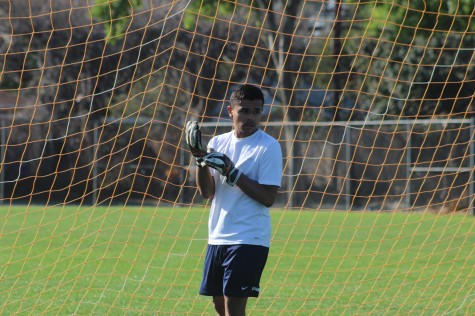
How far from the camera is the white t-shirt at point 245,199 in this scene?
15.8ft

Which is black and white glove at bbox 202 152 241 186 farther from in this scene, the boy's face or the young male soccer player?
the boy's face

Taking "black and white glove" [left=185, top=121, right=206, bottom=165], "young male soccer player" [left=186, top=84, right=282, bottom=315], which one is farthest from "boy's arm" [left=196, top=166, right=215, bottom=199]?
"black and white glove" [left=185, top=121, right=206, bottom=165]

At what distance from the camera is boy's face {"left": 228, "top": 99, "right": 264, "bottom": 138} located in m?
4.84

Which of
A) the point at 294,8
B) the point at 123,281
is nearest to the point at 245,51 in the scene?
the point at 294,8

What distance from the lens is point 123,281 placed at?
336 inches

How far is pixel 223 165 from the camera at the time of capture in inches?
183

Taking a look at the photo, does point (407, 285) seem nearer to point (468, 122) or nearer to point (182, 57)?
point (468, 122)

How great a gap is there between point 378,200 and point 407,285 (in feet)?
36.9

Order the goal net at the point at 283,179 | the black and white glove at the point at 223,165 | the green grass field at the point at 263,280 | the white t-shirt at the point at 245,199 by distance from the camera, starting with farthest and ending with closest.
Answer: the goal net at the point at 283,179
the green grass field at the point at 263,280
the white t-shirt at the point at 245,199
the black and white glove at the point at 223,165

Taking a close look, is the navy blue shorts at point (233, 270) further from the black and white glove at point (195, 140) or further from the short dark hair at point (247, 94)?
the short dark hair at point (247, 94)

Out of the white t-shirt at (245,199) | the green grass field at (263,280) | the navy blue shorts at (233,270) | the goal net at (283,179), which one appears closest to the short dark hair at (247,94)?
the white t-shirt at (245,199)

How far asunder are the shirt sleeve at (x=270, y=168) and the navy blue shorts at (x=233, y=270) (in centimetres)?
35

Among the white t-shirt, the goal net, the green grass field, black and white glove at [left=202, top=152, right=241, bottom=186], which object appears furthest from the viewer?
the goal net

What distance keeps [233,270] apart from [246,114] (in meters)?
0.82
